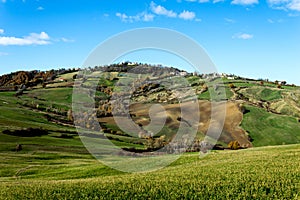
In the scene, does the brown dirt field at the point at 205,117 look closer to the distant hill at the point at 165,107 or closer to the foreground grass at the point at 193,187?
the distant hill at the point at 165,107

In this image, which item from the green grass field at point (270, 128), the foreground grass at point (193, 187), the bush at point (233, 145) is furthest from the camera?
the green grass field at point (270, 128)

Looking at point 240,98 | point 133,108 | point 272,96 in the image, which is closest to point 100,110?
point 133,108

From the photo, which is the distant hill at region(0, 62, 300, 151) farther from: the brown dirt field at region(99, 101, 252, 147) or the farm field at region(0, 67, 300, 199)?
the farm field at region(0, 67, 300, 199)

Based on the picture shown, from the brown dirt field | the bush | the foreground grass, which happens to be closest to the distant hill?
the brown dirt field

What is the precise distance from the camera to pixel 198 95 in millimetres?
169625

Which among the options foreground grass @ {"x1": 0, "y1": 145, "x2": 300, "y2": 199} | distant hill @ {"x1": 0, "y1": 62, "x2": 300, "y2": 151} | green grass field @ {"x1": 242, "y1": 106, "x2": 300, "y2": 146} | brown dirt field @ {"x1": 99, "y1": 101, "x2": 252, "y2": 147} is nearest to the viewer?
foreground grass @ {"x1": 0, "y1": 145, "x2": 300, "y2": 199}

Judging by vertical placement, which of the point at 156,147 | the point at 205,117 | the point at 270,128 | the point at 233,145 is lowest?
the point at 233,145

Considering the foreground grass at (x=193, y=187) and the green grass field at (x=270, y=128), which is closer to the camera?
the foreground grass at (x=193, y=187)

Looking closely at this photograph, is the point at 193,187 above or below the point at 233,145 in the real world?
above

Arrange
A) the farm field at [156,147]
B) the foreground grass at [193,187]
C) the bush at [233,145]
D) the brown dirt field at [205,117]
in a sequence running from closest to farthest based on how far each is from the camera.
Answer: the foreground grass at [193,187] < the farm field at [156,147] < the bush at [233,145] < the brown dirt field at [205,117]

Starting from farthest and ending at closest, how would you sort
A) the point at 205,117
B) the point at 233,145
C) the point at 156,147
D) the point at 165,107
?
the point at 205,117 < the point at 165,107 < the point at 233,145 < the point at 156,147

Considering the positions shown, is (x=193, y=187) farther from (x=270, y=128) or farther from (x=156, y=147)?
(x=270, y=128)

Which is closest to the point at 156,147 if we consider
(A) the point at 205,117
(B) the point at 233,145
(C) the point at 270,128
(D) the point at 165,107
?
(B) the point at 233,145

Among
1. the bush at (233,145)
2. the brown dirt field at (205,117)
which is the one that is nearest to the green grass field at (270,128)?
the brown dirt field at (205,117)
